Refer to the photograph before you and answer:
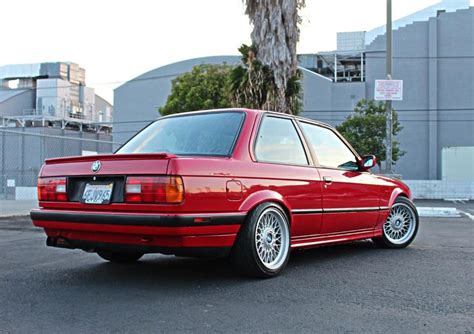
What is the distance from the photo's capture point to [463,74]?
34094 millimetres

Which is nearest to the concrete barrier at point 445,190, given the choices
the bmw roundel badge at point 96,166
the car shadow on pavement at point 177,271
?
the car shadow on pavement at point 177,271

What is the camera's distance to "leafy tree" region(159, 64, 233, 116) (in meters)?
25.8

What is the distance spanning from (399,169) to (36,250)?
30975 mm

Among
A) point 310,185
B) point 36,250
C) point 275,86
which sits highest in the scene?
point 275,86

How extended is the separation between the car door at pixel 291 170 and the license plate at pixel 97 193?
1.25 meters

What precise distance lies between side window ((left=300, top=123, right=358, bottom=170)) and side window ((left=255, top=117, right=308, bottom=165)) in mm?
245

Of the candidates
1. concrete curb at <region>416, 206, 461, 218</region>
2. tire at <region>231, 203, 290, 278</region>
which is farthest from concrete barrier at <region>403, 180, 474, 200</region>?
tire at <region>231, 203, 290, 278</region>

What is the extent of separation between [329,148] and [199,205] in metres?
2.29

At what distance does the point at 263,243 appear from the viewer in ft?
15.5

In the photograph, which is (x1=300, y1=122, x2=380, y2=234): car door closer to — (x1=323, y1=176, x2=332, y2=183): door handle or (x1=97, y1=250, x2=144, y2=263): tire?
(x1=323, y1=176, x2=332, y2=183): door handle

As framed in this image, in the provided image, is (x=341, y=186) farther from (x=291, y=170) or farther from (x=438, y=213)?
(x=438, y=213)

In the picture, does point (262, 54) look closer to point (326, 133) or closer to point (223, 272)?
point (326, 133)

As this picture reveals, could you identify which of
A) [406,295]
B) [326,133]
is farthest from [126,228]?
[326,133]

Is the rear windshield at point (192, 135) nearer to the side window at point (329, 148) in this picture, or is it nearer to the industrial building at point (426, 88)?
the side window at point (329, 148)
